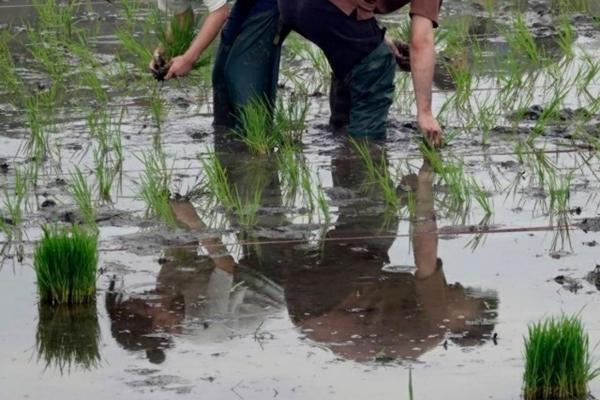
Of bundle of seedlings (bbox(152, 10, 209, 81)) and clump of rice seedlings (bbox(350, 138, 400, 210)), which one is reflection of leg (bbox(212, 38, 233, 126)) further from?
clump of rice seedlings (bbox(350, 138, 400, 210))

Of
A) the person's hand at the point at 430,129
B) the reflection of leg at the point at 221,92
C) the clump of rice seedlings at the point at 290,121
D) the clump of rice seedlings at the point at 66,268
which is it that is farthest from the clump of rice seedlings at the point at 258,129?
the clump of rice seedlings at the point at 66,268

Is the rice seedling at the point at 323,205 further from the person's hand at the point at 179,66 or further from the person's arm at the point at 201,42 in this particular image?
the person's hand at the point at 179,66

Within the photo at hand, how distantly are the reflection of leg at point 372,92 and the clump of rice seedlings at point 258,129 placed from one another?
377 mm

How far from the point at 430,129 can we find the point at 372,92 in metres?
0.42

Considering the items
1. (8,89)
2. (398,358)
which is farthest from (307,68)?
(398,358)

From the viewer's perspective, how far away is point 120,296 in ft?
16.2

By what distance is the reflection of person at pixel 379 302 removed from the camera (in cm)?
449

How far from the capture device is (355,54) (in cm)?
687

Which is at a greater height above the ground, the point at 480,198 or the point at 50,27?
the point at 50,27

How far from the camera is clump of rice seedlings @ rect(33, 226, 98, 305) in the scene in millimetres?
4738

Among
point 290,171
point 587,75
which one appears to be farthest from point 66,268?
point 587,75

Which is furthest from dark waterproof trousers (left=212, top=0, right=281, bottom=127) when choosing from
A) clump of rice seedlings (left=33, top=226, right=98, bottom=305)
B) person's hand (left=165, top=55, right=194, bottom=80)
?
clump of rice seedlings (left=33, top=226, right=98, bottom=305)

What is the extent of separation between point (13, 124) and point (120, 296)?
2.84m

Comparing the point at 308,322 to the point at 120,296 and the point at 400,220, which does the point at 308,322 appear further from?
the point at 400,220
